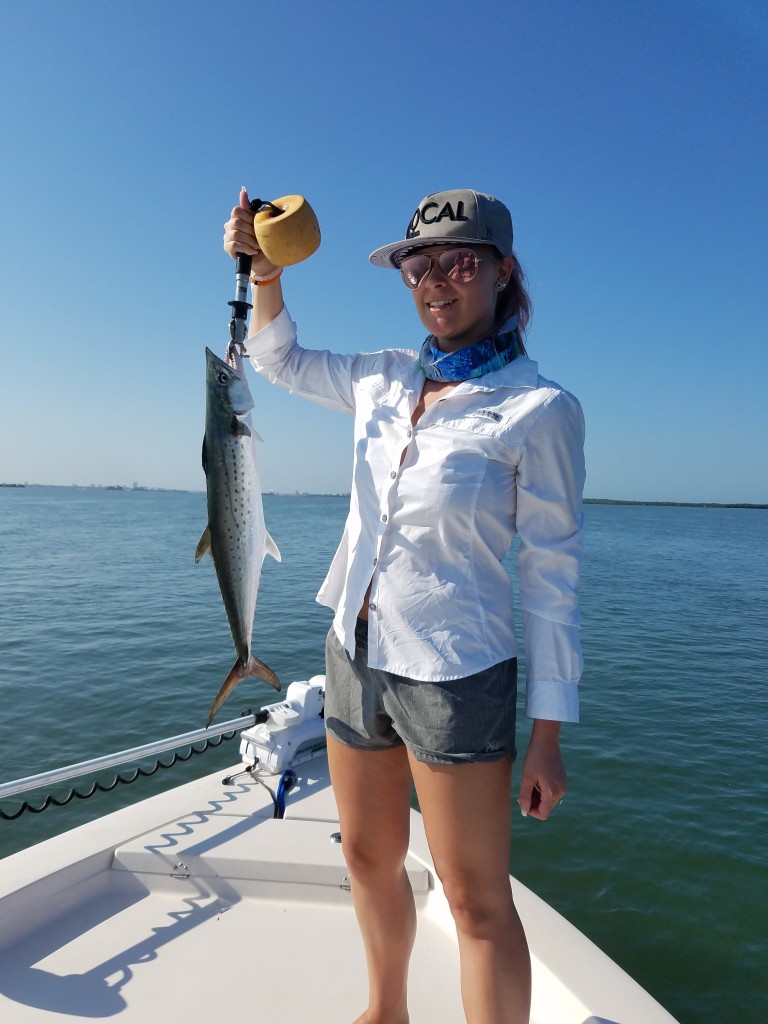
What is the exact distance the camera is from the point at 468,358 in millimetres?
2098

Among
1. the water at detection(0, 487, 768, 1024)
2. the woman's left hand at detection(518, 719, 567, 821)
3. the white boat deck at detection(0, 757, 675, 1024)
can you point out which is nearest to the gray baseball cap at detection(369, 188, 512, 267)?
the woman's left hand at detection(518, 719, 567, 821)

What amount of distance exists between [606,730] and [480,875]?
8.19 m

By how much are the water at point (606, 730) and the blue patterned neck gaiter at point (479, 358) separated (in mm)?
4838

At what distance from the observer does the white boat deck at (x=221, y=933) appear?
2.66 metres

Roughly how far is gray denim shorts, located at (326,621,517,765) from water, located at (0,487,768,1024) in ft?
13.3

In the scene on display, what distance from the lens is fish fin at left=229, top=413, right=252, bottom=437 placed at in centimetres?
278

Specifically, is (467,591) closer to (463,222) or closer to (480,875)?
(480,875)

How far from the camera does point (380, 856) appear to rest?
2.28 m

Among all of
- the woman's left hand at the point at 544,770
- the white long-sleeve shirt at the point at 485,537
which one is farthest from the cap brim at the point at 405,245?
the woman's left hand at the point at 544,770

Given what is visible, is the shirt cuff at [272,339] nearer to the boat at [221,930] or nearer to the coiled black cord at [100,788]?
the boat at [221,930]

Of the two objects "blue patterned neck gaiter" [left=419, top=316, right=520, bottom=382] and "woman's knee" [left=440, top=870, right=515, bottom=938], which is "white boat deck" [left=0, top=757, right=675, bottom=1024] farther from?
"blue patterned neck gaiter" [left=419, top=316, right=520, bottom=382]

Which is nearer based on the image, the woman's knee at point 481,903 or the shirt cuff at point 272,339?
the woman's knee at point 481,903

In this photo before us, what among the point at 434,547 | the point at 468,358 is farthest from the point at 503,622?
the point at 468,358

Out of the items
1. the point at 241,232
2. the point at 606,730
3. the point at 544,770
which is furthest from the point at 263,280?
the point at 606,730
